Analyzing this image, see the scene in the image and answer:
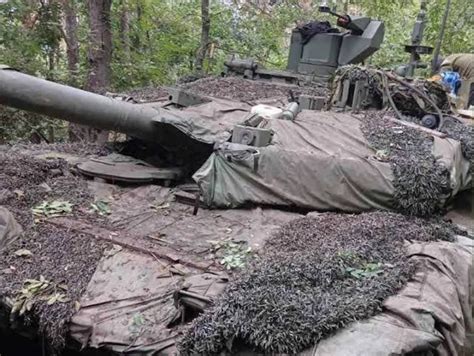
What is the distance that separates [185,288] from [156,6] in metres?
11.0

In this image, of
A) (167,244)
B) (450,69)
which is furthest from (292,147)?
(450,69)

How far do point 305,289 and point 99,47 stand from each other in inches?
265

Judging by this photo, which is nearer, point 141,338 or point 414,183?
point 141,338

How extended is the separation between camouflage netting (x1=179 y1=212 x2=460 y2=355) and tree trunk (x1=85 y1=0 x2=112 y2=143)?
5.50 metres

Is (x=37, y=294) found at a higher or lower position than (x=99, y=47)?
lower

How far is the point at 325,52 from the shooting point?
798cm

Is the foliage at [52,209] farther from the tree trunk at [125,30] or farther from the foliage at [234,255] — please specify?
the tree trunk at [125,30]

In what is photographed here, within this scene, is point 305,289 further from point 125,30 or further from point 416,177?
point 125,30

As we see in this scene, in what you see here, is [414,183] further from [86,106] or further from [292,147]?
[86,106]

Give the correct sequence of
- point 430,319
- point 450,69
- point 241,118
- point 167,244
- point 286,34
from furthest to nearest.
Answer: point 286,34 → point 450,69 → point 241,118 → point 167,244 → point 430,319

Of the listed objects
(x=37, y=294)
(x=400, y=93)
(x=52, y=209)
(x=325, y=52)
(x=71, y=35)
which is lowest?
(x=37, y=294)

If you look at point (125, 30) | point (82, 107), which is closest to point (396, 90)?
point (82, 107)

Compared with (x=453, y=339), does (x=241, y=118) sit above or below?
above

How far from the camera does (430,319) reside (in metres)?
2.90
